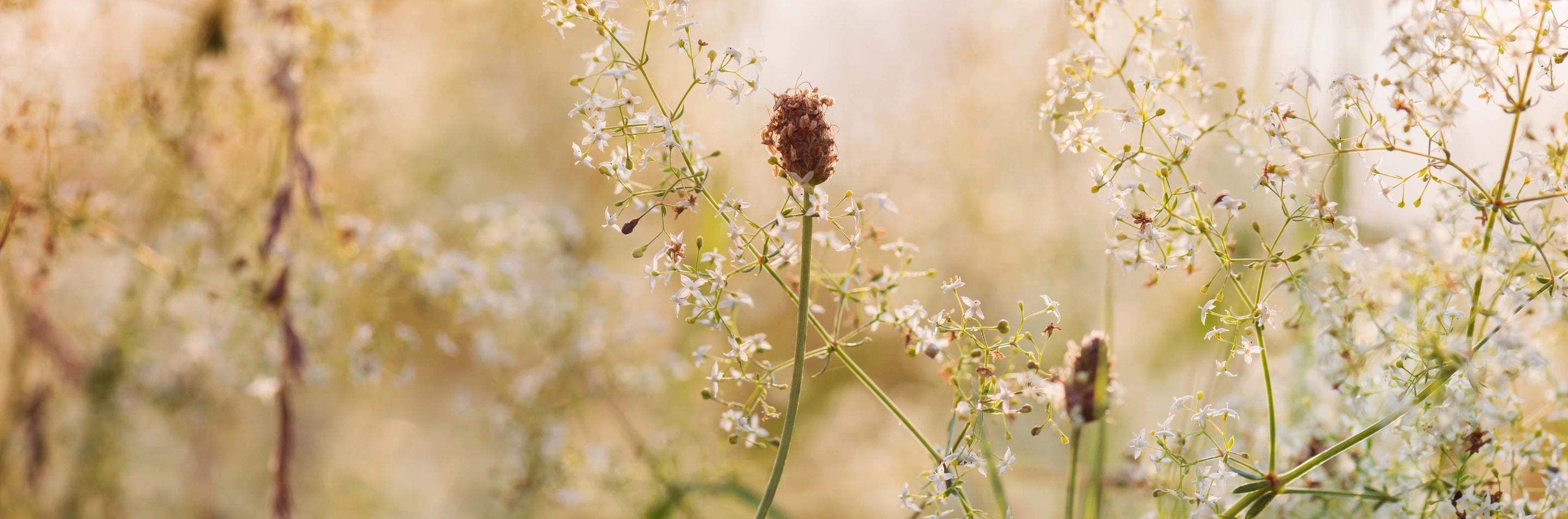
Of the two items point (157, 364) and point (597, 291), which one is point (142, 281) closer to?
point (157, 364)

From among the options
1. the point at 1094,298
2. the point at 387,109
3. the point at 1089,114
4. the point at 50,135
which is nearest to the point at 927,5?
the point at 1094,298

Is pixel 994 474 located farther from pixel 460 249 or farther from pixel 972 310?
pixel 460 249

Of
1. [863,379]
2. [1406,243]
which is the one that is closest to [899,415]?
[863,379]

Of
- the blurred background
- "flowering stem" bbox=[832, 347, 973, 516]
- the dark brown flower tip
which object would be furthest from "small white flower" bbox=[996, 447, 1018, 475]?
the blurred background

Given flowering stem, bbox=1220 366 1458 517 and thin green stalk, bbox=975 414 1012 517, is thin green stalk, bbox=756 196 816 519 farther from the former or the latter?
flowering stem, bbox=1220 366 1458 517

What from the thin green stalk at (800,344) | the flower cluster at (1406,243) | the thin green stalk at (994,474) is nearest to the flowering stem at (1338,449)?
the flower cluster at (1406,243)

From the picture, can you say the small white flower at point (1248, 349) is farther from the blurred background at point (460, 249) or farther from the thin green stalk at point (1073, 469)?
the blurred background at point (460, 249)
